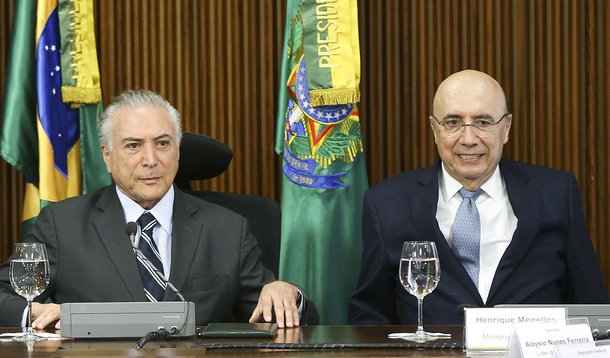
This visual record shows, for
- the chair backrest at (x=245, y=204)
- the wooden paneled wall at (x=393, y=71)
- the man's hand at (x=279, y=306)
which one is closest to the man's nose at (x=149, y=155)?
the chair backrest at (x=245, y=204)

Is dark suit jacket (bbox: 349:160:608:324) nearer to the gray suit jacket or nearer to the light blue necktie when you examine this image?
the light blue necktie

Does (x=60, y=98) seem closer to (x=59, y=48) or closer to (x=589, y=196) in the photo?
(x=59, y=48)

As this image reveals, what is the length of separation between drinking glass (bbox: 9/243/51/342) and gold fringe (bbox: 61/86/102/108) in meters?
1.85

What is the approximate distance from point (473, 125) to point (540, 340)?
174 cm

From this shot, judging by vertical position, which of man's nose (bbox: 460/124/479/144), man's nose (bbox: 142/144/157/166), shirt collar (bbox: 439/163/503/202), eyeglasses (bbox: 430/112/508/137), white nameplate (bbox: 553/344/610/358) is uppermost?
eyeglasses (bbox: 430/112/508/137)

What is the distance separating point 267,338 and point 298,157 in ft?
5.84

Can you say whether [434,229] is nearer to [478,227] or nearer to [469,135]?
[478,227]

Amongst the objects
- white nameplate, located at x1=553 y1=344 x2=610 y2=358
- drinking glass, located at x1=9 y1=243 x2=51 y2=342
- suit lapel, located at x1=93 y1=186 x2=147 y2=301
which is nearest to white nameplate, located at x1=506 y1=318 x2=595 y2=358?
white nameplate, located at x1=553 y1=344 x2=610 y2=358

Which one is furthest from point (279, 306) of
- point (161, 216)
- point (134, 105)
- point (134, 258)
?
point (134, 105)

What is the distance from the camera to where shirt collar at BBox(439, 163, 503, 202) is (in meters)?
3.61

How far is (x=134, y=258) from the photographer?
320 centimetres

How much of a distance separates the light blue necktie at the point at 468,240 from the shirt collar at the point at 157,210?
3.15 ft

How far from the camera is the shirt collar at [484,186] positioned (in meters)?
3.61

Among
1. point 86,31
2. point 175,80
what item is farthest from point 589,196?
point 86,31
